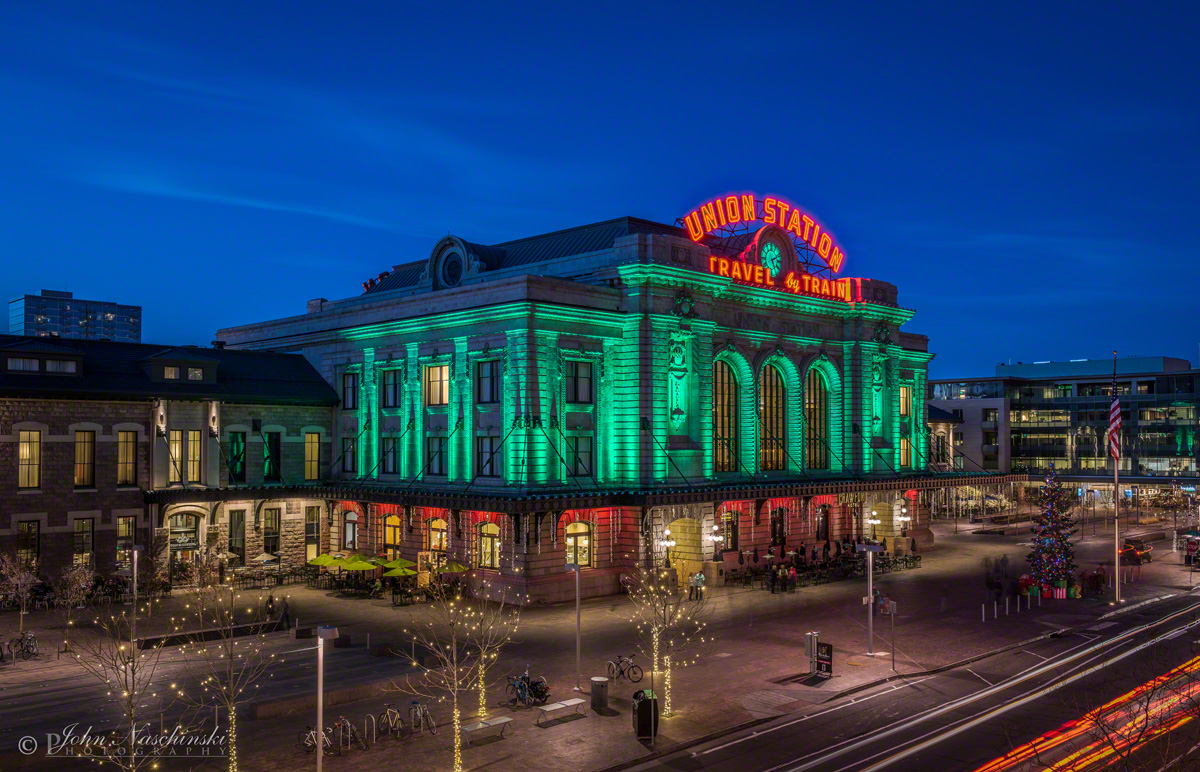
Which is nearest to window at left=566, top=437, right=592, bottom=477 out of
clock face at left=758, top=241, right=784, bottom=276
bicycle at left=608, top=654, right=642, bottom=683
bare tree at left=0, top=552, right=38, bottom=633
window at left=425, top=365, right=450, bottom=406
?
window at left=425, top=365, right=450, bottom=406

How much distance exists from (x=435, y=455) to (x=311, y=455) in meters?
12.0

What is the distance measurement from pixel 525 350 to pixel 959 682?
30.1 metres

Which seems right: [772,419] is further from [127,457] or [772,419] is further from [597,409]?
[127,457]

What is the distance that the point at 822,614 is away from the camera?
49.7 meters

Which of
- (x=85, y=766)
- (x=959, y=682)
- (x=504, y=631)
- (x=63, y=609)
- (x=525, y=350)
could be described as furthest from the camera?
(x=525, y=350)

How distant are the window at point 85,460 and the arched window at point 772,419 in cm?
4373

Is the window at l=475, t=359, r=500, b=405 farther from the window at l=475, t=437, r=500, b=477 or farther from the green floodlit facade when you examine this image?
the window at l=475, t=437, r=500, b=477

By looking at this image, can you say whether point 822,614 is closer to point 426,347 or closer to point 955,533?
point 426,347

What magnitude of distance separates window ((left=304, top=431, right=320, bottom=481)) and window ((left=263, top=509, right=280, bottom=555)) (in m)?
4.71

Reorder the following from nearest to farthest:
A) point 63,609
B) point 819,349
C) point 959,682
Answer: point 959,682, point 63,609, point 819,349

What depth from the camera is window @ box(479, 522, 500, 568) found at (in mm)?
56188

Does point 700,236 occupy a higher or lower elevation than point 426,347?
higher

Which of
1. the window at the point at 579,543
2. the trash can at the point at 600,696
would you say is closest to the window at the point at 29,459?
the window at the point at 579,543

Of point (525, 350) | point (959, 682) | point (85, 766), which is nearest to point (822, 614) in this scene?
point (959, 682)
